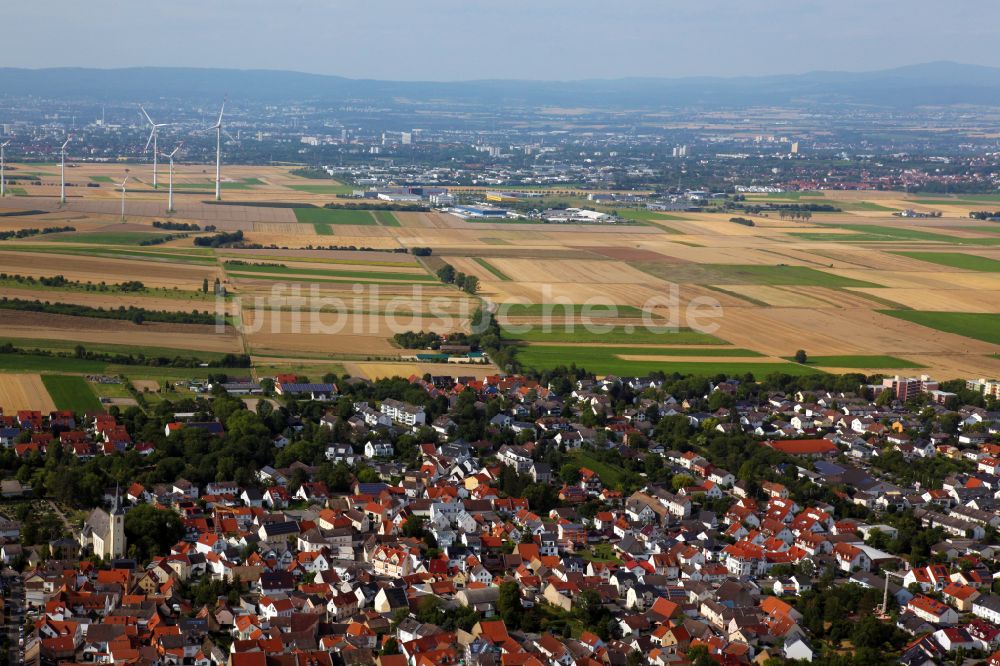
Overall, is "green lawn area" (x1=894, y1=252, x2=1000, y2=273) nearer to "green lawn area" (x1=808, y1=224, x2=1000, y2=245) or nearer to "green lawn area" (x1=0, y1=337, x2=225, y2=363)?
"green lawn area" (x1=808, y1=224, x2=1000, y2=245)

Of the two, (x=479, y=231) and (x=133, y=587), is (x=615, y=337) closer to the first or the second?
(x=133, y=587)

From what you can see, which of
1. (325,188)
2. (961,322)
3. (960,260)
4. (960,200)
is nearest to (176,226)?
(325,188)

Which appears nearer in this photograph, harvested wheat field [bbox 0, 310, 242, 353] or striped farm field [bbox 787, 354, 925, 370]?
harvested wheat field [bbox 0, 310, 242, 353]

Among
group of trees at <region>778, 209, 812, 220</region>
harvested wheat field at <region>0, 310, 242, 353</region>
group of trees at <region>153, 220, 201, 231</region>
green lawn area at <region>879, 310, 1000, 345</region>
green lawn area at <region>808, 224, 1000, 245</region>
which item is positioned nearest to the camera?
harvested wheat field at <region>0, 310, 242, 353</region>

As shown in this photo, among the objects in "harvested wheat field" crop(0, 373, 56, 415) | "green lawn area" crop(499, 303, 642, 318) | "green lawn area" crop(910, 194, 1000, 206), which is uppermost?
"green lawn area" crop(910, 194, 1000, 206)

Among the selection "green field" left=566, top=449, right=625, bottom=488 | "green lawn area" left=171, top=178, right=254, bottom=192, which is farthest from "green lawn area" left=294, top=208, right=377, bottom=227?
"green field" left=566, top=449, right=625, bottom=488

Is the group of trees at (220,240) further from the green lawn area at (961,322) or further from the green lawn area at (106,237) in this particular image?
the green lawn area at (961,322)

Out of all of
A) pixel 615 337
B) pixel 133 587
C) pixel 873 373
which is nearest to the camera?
pixel 133 587

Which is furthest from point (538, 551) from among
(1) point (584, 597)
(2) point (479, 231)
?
(2) point (479, 231)
